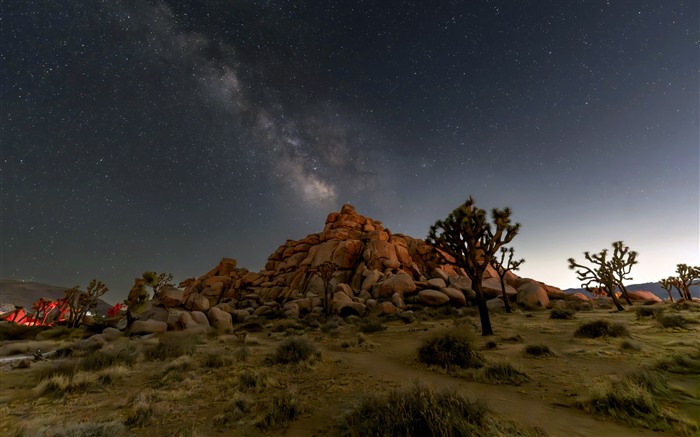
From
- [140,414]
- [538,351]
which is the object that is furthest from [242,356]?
[538,351]

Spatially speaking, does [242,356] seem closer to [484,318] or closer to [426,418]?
[426,418]

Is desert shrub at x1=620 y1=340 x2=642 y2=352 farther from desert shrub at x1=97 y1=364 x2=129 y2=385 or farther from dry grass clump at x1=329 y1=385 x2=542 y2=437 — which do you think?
desert shrub at x1=97 y1=364 x2=129 y2=385

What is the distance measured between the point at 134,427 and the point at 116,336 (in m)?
19.3

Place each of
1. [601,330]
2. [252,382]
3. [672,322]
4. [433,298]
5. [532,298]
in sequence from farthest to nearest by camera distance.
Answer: [433,298]
[532,298]
[672,322]
[601,330]
[252,382]

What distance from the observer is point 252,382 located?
7434 mm

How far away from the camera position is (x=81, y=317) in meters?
25.6

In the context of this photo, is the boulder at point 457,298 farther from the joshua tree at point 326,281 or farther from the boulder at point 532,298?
the joshua tree at point 326,281

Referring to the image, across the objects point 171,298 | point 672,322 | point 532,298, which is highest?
point 171,298

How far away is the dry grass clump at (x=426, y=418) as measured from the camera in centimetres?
383

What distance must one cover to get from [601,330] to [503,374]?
8.00m

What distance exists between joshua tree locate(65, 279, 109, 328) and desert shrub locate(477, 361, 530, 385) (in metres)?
33.6

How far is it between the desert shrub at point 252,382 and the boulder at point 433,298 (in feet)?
79.5

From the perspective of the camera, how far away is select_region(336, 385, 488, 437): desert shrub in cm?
384

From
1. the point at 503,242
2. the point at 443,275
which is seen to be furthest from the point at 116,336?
the point at 443,275
